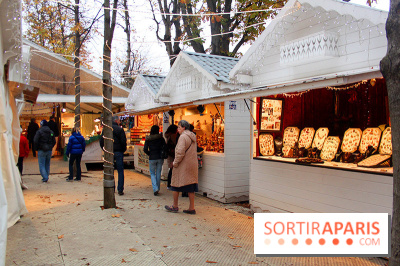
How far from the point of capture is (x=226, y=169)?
27.3ft

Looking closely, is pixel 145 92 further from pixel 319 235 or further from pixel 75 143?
pixel 319 235

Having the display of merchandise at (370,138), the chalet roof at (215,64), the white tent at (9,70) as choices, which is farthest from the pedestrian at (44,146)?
the display of merchandise at (370,138)

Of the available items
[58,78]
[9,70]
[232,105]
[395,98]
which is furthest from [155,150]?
[58,78]

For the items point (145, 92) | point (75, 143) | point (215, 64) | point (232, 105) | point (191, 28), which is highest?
point (191, 28)

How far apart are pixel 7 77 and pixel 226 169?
5142 mm

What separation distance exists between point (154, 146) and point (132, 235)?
3734 millimetres

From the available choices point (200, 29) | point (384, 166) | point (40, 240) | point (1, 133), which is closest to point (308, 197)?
point (384, 166)

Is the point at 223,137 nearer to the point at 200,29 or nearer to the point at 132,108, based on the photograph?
the point at 132,108

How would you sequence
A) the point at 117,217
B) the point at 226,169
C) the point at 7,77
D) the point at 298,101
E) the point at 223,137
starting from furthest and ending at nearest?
the point at 223,137, the point at 226,169, the point at 298,101, the point at 117,217, the point at 7,77

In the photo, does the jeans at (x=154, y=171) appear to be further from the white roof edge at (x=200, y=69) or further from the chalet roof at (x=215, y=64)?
the chalet roof at (x=215, y=64)

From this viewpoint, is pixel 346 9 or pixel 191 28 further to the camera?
pixel 191 28

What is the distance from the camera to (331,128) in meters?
6.61

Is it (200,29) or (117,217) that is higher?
(200,29)

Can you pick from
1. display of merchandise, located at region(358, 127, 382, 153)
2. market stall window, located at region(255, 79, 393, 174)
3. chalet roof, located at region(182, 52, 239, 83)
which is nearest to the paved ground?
market stall window, located at region(255, 79, 393, 174)
